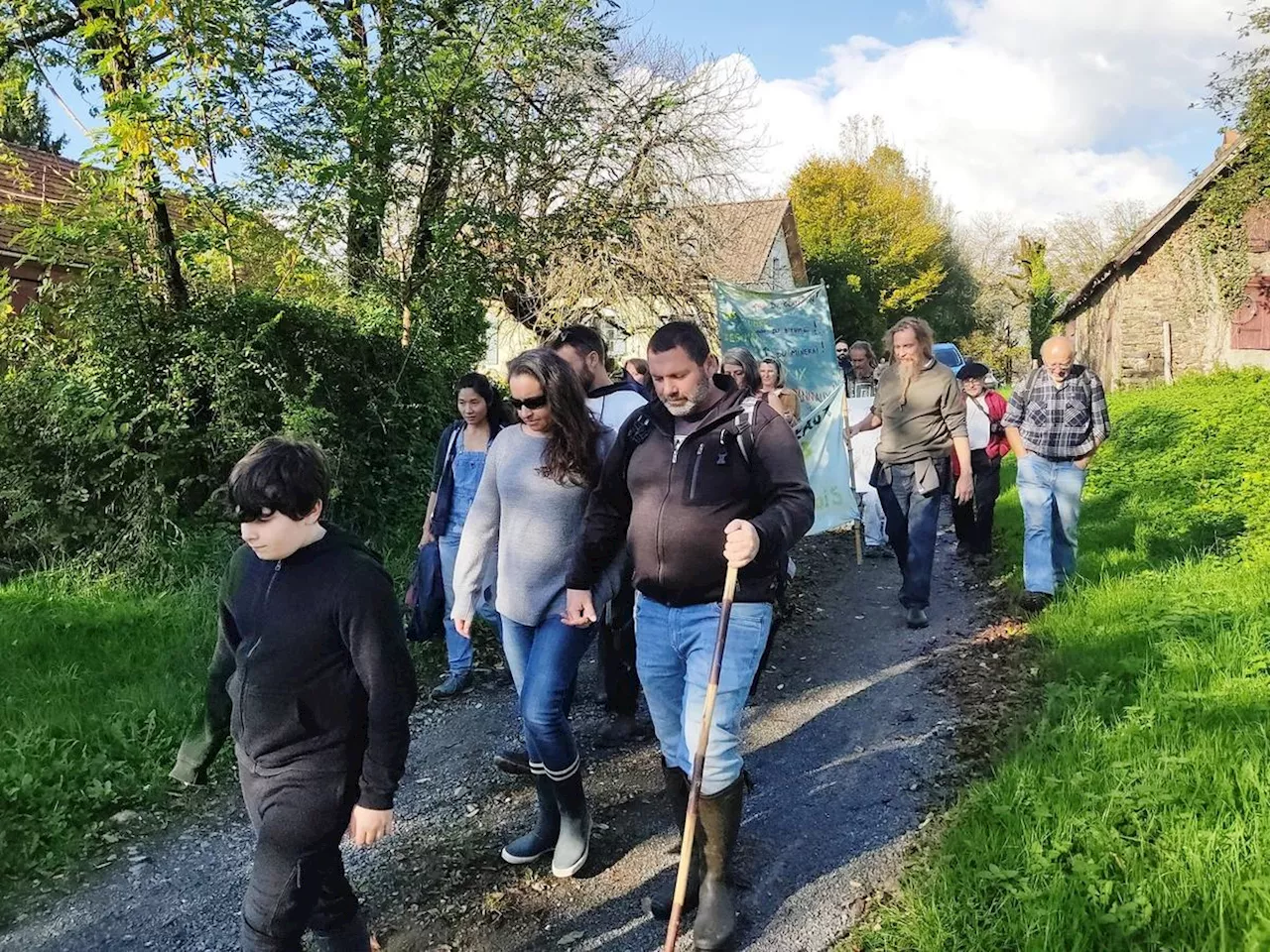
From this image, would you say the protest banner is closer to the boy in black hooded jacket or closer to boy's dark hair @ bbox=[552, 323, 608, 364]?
boy's dark hair @ bbox=[552, 323, 608, 364]

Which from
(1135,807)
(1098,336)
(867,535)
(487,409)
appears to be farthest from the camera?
(1098,336)

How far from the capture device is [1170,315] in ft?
80.4

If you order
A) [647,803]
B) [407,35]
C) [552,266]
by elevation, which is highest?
[407,35]

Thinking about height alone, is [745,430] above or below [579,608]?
above

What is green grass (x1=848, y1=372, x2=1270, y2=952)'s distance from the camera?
2775 mm

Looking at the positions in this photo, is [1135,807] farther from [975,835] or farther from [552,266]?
[552,266]

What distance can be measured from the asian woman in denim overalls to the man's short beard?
2409mm

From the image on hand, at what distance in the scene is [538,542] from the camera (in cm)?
352

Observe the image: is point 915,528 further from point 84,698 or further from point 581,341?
point 84,698

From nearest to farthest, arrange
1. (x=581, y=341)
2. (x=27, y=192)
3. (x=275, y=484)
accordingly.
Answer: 1. (x=275, y=484)
2. (x=581, y=341)
3. (x=27, y=192)

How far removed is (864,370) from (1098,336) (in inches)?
804

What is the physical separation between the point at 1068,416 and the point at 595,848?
4415mm

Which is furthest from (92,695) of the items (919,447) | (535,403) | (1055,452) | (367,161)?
(1055,452)

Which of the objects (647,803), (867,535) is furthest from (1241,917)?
(867,535)
